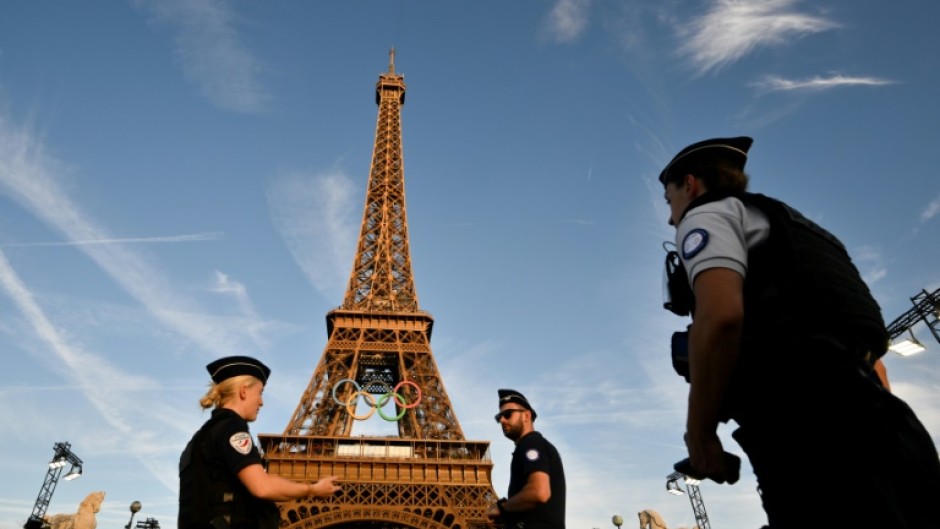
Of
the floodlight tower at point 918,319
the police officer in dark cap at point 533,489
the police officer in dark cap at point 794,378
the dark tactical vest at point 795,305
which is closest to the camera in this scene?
the police officer in dark cap at point 794,378

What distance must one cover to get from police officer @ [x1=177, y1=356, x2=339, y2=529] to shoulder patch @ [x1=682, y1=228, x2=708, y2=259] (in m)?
2.58

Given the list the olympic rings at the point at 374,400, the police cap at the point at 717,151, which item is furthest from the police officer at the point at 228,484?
the olympic rings at the point at 374,400

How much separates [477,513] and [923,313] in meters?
20.4

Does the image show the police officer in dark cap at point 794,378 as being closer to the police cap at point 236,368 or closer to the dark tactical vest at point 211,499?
the dark tactical vest at point 211,499

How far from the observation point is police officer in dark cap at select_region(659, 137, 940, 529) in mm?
1684

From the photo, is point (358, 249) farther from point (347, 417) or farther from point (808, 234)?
point (808, 234)

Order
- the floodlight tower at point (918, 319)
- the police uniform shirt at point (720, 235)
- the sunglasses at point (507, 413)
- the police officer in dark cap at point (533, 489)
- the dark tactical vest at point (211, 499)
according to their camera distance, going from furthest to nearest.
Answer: the floodlight tower at point (918, 319)
the sunglasses at point (507, 413)
the police officer in dark cap at point (533, 489)
the dark tactical vest at point (211, 499)
the police uniform shirt at point (720, 235)

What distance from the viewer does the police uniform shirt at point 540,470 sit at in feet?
13.7

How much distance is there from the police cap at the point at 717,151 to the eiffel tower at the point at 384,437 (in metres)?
23.0

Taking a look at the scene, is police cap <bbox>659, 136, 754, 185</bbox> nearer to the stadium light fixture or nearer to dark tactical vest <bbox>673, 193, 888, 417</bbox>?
dark tactical vest <bbox>673, 193, 888, 417</bbox>

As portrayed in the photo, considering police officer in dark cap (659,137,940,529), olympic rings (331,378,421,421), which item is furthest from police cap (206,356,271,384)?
olympic rings (331,378,421,421)

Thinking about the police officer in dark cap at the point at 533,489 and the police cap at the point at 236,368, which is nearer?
the police cap at the point at 236,368

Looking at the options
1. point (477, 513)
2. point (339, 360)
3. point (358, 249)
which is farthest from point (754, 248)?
point (358, 249)

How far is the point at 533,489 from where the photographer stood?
410cm
